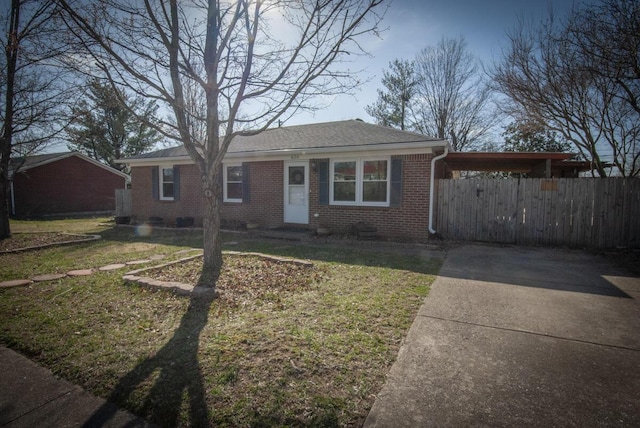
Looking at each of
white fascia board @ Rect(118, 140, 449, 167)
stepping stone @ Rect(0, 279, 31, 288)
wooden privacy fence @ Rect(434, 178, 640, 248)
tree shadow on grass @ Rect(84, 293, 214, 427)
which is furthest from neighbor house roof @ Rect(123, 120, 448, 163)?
tree shadow on grass @ Rect(84, 293, 214, 427)

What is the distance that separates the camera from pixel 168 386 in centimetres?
247

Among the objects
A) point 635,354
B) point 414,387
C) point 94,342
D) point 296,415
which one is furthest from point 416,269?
point 94,342

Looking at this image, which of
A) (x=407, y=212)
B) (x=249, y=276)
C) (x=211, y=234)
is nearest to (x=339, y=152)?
(x=407, y=212)

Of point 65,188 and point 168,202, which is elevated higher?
point 65,188

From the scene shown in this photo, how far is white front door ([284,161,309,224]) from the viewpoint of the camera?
10.7 meters

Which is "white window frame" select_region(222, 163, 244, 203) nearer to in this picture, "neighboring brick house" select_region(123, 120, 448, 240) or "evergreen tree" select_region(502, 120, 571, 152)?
"neighboring brick house" select_region(123, 120, 448, 240)

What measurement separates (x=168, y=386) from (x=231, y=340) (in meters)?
0.80

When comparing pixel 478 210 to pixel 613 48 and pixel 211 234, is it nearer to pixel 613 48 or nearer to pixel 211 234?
pixel 613 48

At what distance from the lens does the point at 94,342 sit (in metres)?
3.19

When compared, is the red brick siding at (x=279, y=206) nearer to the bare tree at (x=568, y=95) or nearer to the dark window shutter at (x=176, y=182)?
the dark window shutter at (x=176, y=182)

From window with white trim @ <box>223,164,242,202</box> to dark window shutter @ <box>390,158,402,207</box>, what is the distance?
19.2 feet

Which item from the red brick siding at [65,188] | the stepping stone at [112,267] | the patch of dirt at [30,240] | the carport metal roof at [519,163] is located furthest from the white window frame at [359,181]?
the red brick siding at [65,188]

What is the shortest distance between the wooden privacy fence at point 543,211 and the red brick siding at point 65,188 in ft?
76.8

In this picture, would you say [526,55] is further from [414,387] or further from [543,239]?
[414,387]
